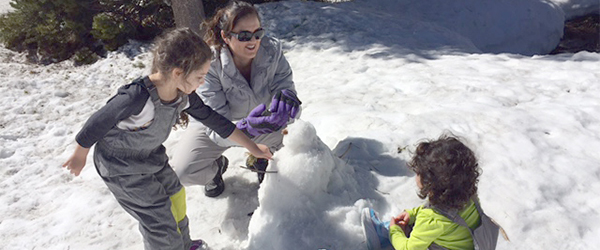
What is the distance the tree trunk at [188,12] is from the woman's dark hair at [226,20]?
407 centimetres

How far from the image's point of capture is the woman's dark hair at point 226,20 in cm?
328

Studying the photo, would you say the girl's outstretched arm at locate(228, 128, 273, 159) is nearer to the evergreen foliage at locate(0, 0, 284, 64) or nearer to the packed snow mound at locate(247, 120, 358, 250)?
the packed snow mound at locate(247, 120, 358, 250)

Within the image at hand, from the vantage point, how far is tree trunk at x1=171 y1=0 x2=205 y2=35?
722 centimetres

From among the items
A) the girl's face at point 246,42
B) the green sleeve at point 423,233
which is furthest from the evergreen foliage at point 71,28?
the green sleeve at point 423,233

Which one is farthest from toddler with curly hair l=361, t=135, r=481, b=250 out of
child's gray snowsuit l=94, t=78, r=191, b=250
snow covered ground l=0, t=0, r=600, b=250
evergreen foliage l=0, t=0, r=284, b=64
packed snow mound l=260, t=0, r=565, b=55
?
evergreen foliage l=0, t=0, r=284, b=64

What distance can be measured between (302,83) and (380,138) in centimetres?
243

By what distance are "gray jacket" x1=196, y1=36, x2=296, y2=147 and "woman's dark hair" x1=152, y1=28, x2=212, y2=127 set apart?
1.13m

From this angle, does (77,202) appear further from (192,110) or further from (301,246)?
(301,246)

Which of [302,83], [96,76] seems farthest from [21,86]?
[302,83]

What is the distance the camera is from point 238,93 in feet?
11.7

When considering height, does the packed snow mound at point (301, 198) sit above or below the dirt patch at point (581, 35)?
above

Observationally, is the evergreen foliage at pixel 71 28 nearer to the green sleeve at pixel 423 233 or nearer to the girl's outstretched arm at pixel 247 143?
the girl's outstretched arm at pixel 247 143

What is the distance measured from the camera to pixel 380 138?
3.70 m

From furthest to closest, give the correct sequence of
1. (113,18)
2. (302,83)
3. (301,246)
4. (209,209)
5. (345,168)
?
(113,18) → (302,83) → (209,209) → (345,168) → (301,246)
